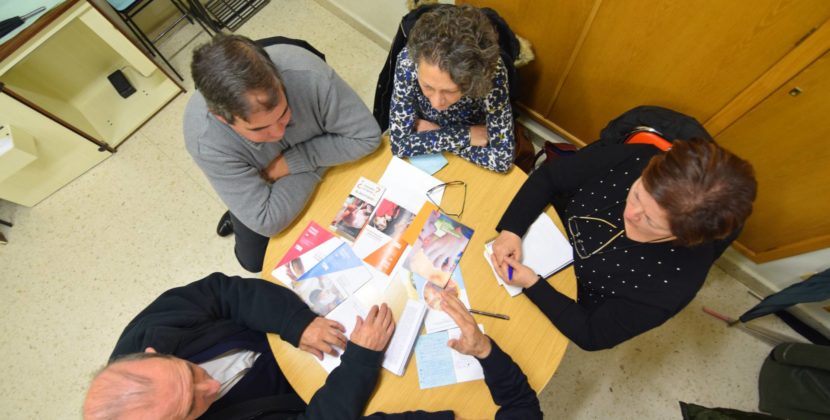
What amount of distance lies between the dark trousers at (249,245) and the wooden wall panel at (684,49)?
183cm

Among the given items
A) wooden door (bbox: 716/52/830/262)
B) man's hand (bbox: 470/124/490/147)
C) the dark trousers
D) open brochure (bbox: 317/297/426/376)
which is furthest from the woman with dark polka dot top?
Answer: the dark trousers

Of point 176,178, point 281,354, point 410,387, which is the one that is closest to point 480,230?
point 410,387

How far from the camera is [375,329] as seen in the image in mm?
1262

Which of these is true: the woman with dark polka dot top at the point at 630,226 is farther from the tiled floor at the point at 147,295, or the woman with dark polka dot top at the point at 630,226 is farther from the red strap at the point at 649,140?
the tiled floor at the point at 147,295

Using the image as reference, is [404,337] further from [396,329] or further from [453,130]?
[453,130]

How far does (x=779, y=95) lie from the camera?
141 centimetres

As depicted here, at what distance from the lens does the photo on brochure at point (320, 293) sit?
1368mm

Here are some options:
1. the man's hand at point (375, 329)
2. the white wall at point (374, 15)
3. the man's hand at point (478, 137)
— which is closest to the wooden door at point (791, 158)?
the man's hand at point (478, 137)

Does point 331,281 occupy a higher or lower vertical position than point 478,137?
lower

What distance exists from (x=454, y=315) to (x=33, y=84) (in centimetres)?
317

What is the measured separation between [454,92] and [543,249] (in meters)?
0.67

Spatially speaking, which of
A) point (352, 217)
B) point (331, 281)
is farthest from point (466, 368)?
point (352, 217)

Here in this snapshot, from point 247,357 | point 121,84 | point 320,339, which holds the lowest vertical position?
point 121,84

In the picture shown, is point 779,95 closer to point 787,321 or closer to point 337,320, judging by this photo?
point 787,321
